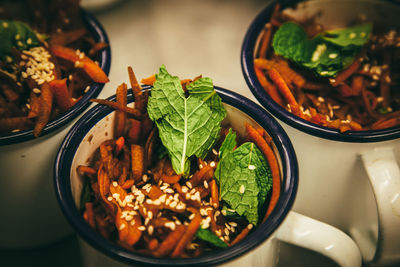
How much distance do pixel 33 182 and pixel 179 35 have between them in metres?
0.67

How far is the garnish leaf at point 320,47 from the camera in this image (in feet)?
2.59

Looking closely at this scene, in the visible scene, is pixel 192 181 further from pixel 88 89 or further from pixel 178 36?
pixel 178 36

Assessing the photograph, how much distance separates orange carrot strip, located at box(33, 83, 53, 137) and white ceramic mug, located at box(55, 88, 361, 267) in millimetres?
68

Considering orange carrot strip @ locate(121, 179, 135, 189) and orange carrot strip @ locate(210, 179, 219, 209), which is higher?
orange carrot strip @ locate(210, 179, 219, 209)

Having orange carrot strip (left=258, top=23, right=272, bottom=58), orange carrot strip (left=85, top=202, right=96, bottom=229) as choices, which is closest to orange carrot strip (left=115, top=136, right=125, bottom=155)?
orange carrot strip (left=85, top=202, right=96, bottom=229)

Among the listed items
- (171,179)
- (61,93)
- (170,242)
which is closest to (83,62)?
(61,93)

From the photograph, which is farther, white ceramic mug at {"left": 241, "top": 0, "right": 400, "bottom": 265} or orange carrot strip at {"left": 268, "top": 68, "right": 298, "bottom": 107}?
orange carrot strip at {"left": 268, "top": 68, "right": 298, "bottom": 107}

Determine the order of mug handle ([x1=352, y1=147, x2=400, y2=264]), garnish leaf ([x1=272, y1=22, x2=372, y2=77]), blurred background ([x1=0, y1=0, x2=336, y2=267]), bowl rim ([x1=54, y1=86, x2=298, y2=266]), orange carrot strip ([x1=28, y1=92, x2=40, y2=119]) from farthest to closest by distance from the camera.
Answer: blurred background ([x1=0, y1=0, x2=336, y2=267]) < garnish leaf ([x1=272, y1=22, x2=372, y2=77]) < orange carrot strip ([x1=28, y1=92, x2=40, y2=119]) < mug handle ([x1=352, y1=147, x2=400, y2=264]) < bowl rim ([x1=54, y1=86, x2=298, y2=266])

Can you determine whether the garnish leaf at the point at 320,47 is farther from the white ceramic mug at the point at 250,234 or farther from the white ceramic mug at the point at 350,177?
the white ceramic mug at the point at 250,234

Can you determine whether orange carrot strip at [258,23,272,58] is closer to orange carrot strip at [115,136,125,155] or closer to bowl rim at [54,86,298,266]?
bowl rim at [54,86,298,266]

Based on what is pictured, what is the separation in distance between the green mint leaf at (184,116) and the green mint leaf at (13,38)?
33 centimetres

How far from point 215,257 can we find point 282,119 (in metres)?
0.29

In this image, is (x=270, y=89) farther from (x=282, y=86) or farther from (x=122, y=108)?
(x=122, y=108)

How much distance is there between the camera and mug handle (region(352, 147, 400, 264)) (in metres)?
0.58
